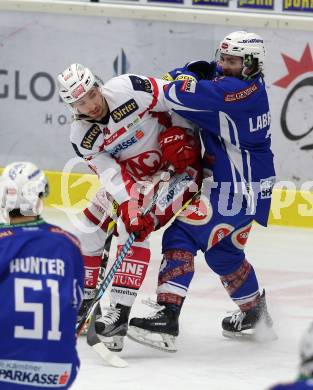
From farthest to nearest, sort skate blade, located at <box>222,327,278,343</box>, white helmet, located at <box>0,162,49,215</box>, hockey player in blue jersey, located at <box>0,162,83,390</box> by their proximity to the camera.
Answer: skate blade, located at <box>222,327,278,343</box> < white helmet, located at <box>0,162,49,215</box> < hockey player in blue jersey, located at <box>0,162,83,390</box>

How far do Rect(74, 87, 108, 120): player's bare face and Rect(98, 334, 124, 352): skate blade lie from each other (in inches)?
32.8

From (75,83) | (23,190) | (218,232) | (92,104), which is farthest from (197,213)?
(23,190)

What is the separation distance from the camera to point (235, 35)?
5156 mm

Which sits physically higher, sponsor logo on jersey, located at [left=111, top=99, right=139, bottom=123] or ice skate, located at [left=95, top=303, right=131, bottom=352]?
sponsor logo on jersey, located at [left=111, top=99, right=139, bottom=123]

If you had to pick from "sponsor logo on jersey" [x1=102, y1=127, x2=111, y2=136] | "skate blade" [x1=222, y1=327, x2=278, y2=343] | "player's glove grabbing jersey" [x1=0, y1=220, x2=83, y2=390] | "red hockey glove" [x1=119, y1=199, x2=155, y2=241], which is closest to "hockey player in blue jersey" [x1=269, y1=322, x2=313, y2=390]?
"player's glove grabbing jersey" [x1=0, y1=220, x2=83, y2=390]

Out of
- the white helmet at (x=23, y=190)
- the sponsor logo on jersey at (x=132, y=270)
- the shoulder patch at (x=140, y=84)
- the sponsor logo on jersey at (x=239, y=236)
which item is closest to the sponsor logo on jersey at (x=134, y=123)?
the shoulder patch at (x=140, y=84)

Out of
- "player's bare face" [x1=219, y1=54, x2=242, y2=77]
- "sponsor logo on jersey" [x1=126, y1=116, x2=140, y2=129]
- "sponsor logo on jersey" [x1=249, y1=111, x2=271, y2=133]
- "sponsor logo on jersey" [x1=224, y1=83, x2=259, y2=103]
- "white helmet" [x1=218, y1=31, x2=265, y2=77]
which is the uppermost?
"white helmet" [x1=218, y1=31, x2=265, y2=77]

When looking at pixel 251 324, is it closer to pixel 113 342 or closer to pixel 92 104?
pixel 113 342

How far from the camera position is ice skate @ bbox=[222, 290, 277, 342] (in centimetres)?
538

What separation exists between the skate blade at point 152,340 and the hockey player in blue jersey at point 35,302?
155 cm

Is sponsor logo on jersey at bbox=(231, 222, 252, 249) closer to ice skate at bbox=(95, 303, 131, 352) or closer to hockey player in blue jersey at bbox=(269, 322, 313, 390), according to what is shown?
ice skate at bbox=(95, 303, 131, 352)

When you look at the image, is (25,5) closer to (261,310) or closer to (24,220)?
(261,310)

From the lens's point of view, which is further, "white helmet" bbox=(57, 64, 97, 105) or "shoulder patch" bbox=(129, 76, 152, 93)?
"shoulder patch" bbox=(129, 76, 152, 93)

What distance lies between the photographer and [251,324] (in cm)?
540
